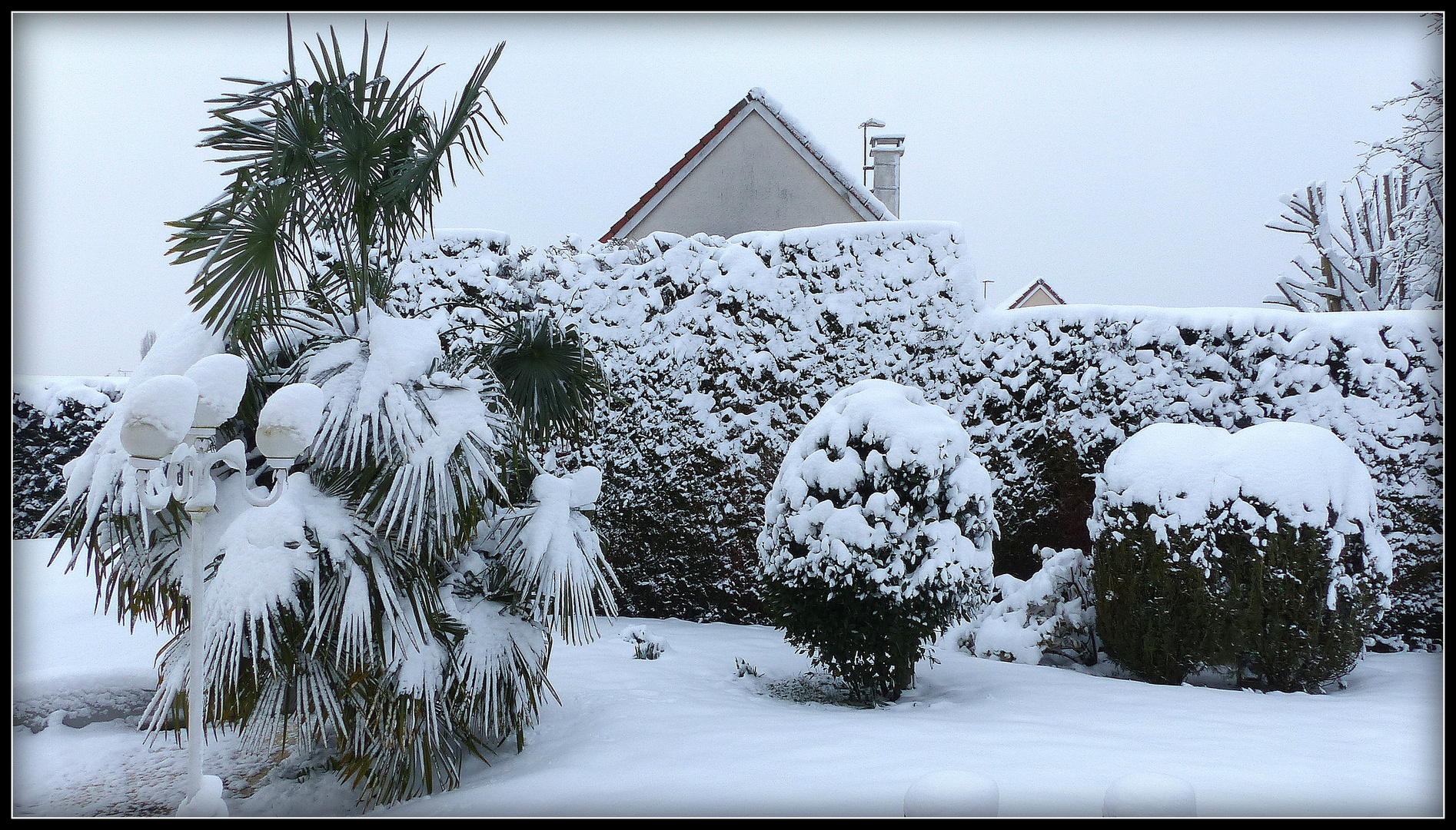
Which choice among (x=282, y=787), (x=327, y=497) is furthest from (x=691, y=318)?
(x=282, y=787)

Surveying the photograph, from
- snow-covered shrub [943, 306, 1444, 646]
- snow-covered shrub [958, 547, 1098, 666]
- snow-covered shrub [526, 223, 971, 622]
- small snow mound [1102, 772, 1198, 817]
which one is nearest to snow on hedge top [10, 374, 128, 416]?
snow-covered shrub [526, 223, 971, 622]

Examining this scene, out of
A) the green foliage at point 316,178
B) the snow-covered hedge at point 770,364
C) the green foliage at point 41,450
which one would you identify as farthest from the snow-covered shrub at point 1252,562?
the green foliage at point 41,450

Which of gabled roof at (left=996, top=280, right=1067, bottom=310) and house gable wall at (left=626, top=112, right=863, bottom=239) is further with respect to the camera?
gabled roof at (left=996, top=280, right=1067, bottom=310)

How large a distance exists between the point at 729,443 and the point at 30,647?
15.0 ft

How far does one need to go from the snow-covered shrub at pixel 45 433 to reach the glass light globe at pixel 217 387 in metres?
7.35

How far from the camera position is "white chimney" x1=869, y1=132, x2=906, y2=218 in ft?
38.0

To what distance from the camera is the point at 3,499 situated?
3.41 meters

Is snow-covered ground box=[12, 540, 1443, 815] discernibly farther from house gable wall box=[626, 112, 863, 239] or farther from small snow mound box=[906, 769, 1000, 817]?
house gable wall box=[626, 112, 863, 239]

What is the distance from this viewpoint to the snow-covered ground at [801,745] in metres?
2.87

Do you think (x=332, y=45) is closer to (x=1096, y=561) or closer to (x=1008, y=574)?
(x=1096, y=561)

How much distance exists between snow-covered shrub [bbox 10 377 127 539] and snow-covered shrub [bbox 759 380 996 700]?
8.10 meters

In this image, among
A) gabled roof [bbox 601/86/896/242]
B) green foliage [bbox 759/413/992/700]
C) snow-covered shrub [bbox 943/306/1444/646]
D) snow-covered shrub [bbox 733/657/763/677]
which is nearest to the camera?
green foliage [bbox 759/413/992/700]

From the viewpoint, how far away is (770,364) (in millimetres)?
6156
